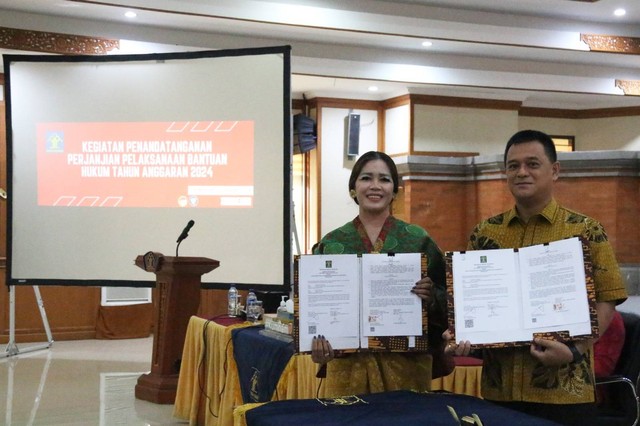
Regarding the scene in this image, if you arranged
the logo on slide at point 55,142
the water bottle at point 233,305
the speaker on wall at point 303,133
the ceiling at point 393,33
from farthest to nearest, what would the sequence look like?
1. the speaker on wall at point 303,133
2. the ceiling at point 393,33
3. the logo on slide at point 55,142
4. the water bottle at point 233,305

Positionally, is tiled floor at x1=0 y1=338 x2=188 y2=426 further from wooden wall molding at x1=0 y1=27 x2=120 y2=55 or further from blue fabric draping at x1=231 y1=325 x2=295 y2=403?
wooden wall molding at x1=0 y1=27 x2=120 y2=55

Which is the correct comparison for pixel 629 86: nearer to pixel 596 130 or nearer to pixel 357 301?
pixel 596 130

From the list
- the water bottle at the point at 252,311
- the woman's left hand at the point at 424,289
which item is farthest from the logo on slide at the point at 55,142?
the woman's left hand at the point at 424,289

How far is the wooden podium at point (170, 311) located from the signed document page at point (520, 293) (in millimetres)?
3101

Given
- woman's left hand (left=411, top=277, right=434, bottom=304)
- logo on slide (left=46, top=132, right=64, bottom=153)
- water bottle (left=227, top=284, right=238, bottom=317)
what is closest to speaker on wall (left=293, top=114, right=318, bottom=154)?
logo on slide (left=46, top=132, right=64, bottom=153)

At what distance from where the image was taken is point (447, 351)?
1.57m

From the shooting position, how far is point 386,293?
5.71 feet

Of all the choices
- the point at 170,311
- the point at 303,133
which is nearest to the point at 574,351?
the point at 170,311

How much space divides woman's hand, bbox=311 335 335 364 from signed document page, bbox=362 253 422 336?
10 cm

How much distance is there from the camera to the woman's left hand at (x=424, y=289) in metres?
1.74

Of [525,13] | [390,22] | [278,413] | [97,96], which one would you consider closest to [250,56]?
[97,96]

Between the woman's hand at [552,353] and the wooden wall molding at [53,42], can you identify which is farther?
the wooden wall molding at [53,42]

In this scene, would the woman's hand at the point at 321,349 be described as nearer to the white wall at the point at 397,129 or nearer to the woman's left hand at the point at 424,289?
the woman's left hand at the point at 424,289

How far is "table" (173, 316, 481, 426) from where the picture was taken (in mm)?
2846
